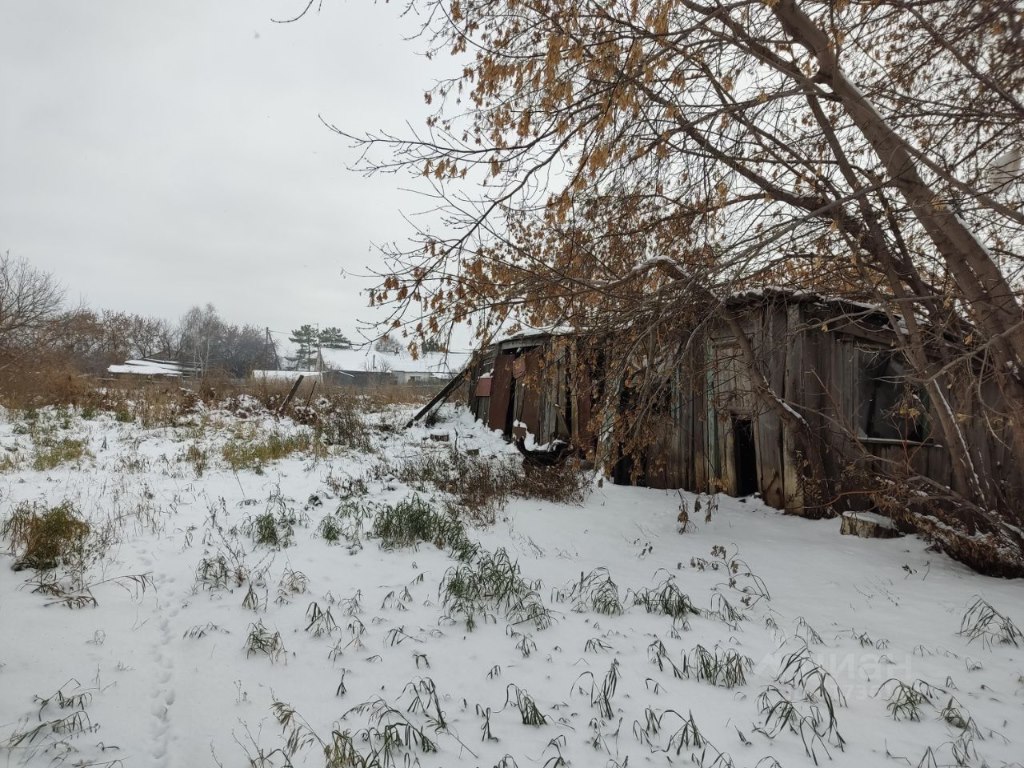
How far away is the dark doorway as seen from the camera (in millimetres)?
7078

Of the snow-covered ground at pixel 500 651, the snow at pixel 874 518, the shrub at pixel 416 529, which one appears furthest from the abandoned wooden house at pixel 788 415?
the shrub at pixel 416 529

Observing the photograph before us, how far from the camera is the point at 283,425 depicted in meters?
12.2

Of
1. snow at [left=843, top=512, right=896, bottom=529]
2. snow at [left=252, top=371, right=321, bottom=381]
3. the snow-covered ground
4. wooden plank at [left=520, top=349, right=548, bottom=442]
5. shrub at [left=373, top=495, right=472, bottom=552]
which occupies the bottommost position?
the snow-covered ground

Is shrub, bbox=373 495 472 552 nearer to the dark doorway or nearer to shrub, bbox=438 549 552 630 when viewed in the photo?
shrub, bbox=438 549 552 630

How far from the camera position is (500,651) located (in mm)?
3164

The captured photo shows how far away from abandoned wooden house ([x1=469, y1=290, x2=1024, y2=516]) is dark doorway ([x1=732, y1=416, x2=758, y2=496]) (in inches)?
0.5

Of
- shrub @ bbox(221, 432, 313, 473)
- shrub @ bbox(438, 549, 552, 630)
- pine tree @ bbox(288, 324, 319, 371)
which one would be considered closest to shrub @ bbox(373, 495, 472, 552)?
shrub @ bbox(438, 549, 552, 630)

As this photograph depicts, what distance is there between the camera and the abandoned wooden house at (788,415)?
5801 millimetres

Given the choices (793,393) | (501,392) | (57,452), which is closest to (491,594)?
(793,393)

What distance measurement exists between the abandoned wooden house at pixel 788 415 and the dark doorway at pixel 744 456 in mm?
14

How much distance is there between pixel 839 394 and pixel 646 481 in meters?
2.76

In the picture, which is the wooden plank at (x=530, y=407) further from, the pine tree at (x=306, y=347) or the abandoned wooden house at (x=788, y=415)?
the pine tree at (x=306, y=347)

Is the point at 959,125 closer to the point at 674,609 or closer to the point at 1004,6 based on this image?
the point at 1004,6

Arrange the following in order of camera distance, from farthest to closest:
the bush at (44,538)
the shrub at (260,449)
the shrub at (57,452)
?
the shrub at (260,449) < the shrub at (57,452) < the bush at (44,538)
